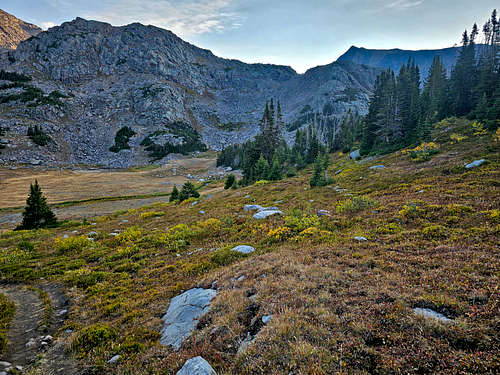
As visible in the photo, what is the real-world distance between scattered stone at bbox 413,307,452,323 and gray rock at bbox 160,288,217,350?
19.8 feet

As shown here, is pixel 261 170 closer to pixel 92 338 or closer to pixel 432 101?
pixel 92 338

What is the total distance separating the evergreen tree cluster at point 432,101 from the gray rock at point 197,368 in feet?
151

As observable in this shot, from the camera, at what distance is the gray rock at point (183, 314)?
6.48 meters

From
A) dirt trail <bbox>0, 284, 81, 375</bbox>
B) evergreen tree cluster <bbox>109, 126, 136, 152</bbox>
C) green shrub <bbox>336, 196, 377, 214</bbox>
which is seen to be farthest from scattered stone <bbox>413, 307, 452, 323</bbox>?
evergreen tree cluster <bbox>109, 126, 136, 152</bbox>

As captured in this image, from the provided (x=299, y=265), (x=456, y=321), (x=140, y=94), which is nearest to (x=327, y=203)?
(x=299, y=265)

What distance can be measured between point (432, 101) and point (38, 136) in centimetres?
17336

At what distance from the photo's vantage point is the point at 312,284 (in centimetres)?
718

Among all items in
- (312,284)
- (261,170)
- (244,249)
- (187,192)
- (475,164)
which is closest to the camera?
(312,284)

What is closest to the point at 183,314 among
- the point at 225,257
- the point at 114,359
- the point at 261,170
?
the point at 114,359

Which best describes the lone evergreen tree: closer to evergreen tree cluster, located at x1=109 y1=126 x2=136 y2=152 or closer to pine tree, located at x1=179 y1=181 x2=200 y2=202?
pine tree, located at x1=179 y1=181 x2=200 y2=202

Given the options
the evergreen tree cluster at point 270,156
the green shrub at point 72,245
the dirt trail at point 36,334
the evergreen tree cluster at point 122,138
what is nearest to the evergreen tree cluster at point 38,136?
the evergreen tree cluster at point 122,138

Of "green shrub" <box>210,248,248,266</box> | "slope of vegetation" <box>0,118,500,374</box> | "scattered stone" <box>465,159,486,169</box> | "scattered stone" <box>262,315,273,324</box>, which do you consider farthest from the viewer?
"scattered stone" <box>465,159,486,169</box>

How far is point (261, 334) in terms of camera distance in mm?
5246

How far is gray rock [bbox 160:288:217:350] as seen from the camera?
6484mm
